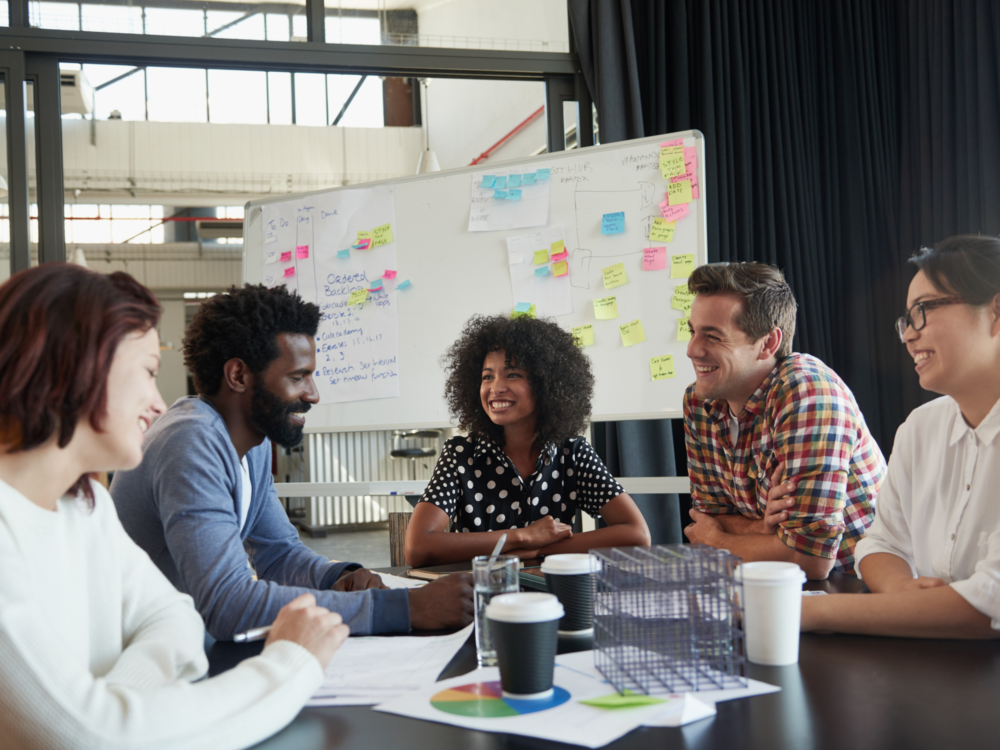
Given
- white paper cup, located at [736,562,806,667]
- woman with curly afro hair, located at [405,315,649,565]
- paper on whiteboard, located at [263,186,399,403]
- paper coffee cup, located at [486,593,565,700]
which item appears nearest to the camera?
paper coffee cup, located at [486,593,565,700]

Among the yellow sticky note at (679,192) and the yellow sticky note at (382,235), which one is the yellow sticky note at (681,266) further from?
the yellow sticky note at (382,235)

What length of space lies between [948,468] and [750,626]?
1.92 ft

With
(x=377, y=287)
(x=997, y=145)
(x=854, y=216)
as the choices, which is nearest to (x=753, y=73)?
(x=854, y=216)

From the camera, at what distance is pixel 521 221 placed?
301 centimetres

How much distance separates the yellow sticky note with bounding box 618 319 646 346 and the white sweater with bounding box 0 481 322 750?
207cm

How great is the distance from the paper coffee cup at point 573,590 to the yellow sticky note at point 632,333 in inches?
71.3

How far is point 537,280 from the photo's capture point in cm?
299

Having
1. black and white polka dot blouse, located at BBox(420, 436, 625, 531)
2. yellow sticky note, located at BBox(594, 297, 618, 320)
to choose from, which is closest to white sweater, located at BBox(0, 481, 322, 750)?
black and white polka dot blouse, located at BBox(420, 436, 625, 531)

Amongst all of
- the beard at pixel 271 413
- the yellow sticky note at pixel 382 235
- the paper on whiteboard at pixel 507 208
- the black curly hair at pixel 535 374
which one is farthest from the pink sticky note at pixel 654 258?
the beard at pixel 271 413

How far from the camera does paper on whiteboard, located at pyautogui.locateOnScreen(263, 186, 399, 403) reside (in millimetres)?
3117

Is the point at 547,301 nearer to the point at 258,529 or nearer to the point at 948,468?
the point at 258,529

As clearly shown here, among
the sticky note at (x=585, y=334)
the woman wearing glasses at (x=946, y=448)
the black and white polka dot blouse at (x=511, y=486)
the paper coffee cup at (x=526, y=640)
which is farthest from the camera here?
the sticky note at (x=585, y=334)

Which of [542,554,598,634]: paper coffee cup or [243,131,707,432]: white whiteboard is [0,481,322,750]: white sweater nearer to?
[542,554,598,634]: paper coffee cup

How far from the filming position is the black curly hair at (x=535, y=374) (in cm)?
223
